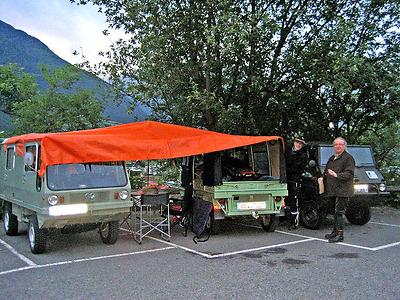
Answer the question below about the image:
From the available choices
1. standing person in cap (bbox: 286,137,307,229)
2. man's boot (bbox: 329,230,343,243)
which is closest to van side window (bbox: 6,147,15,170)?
standing person in cap (bbox: 286,137,307,229)

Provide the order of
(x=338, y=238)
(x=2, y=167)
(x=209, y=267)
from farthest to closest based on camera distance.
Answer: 1. (x=2, y=167)
2. (x=338, y=238)
3. (x=209, y=267)

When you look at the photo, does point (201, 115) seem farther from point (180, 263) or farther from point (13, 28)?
point (13, 28)

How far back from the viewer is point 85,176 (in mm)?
7645

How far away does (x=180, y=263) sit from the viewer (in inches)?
259

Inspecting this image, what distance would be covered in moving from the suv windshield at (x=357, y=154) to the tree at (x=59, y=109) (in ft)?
24.2

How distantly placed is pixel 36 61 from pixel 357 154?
1409cm

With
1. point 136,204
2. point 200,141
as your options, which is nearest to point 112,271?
point 136,204

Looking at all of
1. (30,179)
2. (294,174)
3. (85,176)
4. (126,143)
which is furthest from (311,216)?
(30,179)

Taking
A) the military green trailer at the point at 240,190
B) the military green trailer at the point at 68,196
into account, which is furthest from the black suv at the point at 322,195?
the military green trailer at the point at 68,196

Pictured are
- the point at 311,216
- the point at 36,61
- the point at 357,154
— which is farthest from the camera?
the point at 36,61

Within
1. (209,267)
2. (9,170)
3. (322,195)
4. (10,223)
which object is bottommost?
(209,267)

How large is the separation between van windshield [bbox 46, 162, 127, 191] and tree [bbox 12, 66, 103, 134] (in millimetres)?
5939

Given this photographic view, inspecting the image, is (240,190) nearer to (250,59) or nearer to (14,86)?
(250,59)

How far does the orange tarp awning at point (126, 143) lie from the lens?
7.07 m
